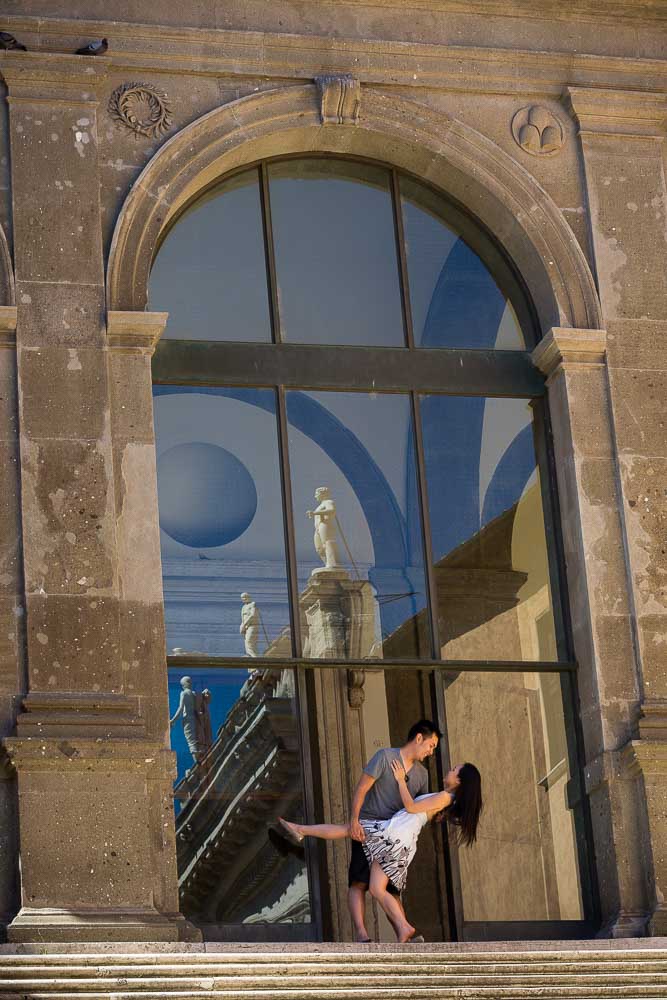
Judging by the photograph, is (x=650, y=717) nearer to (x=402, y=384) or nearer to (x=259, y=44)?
(x=402, y=384)

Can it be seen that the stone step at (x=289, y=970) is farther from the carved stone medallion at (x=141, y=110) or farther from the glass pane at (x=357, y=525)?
the carved stone medallion at (x=141, y=110)

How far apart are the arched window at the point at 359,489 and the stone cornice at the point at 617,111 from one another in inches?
47.7

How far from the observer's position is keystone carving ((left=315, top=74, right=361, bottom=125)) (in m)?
17.4

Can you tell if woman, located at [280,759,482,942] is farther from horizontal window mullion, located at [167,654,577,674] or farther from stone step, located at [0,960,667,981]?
horizontal window mullion, located at [167,654,577,674]

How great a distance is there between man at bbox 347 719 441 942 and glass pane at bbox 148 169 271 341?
383cm

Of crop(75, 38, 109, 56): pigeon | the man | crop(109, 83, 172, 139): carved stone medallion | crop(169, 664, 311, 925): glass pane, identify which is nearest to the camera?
the man

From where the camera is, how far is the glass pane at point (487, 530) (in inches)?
656

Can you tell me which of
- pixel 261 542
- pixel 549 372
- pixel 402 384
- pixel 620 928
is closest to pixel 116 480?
pixel 261 542

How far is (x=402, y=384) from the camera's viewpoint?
17.2 meters

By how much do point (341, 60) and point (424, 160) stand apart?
1.02 m

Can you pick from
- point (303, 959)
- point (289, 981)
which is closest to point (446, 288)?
point (303, 959)

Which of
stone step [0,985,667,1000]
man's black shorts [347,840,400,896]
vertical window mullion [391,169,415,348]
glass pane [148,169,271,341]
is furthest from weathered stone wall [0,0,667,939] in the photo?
stone step [0,985,667,1000]

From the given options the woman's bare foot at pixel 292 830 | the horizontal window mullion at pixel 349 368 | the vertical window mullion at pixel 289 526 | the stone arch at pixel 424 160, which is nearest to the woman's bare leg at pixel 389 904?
the woman's bare foot at pixel 292 830

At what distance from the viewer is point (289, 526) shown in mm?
16562
